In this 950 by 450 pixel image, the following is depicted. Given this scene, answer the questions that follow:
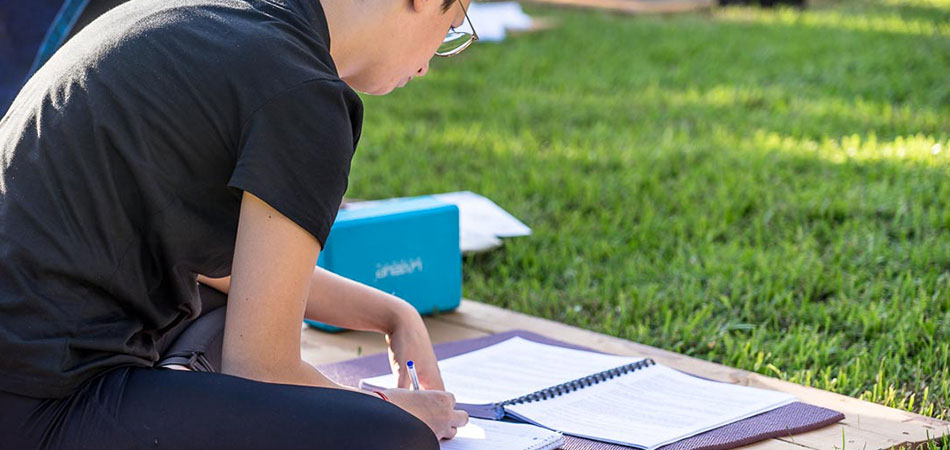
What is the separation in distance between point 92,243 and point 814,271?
1906 mm

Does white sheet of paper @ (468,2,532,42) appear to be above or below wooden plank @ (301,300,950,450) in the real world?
below

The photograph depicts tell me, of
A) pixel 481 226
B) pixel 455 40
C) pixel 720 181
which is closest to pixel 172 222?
pixel 455 40

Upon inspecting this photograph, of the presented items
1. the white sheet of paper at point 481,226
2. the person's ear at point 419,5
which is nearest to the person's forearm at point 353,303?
the person's ear at point 419,5

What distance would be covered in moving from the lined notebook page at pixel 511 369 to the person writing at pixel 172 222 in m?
0.63

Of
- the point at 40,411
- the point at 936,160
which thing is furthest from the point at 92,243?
the point at 936,160

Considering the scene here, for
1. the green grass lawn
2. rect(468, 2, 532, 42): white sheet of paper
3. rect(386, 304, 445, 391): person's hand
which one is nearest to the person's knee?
rect(386, 304, 445, 391): person's hand

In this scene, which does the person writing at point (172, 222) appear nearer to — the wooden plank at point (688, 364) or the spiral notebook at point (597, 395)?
the spiral notebook at point (597, 395)

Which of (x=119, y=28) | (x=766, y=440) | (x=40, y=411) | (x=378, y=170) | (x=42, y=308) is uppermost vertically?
(x=119, y=28)

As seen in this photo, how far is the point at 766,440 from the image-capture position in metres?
1.75

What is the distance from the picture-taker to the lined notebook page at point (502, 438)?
61.4 inches

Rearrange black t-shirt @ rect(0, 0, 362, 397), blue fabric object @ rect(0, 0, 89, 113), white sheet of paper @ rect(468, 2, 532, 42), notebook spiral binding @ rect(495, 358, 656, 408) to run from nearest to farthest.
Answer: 1. black t-shirt @ rect(0, 0, 362, 397)
2. notebook spiral binding @ rect(495, 358, 656, 408)
3. blue fabric object @ rect(0, 0, 89, 113)
4. white sheet of paper @ rect(468, 2, 532, 42)

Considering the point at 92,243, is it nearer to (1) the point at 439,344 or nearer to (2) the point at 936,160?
(1) the point at 439,344

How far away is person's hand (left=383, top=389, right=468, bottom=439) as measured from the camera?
56.9 inches

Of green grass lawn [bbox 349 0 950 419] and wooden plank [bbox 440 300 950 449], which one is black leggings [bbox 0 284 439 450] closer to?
wooden plank [bbox 440 300 950 449]
